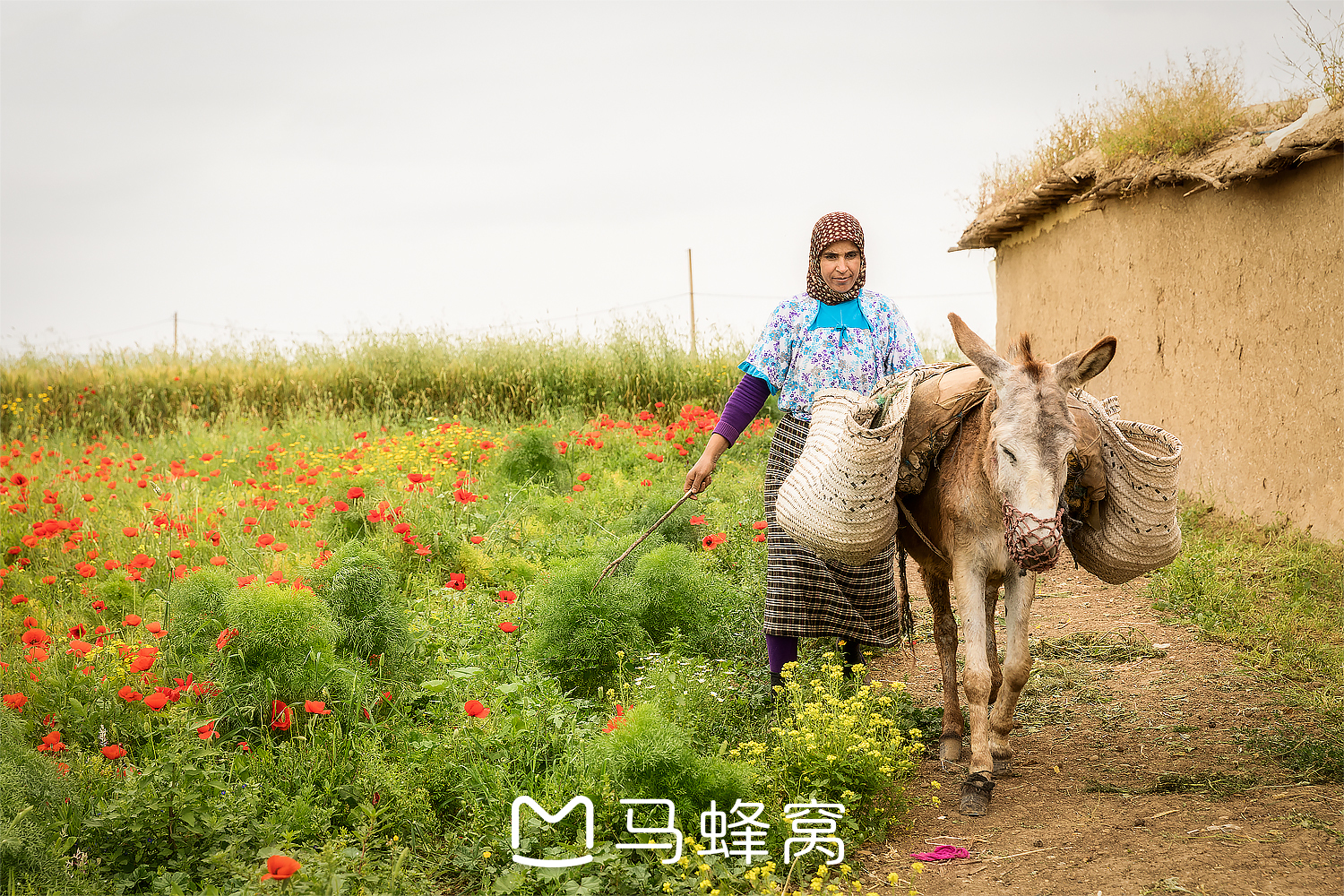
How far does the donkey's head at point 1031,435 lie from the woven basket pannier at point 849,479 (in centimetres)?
41

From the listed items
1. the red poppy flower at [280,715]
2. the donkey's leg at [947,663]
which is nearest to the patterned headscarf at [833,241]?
the donkey's leg at [947,663]

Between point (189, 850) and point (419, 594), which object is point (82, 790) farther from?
point (419, 594)

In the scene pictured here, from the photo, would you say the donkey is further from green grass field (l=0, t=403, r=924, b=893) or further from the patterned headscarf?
the patterned headscarf

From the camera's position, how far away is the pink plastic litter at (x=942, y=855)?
3111mm

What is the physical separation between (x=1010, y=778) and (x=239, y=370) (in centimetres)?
1297

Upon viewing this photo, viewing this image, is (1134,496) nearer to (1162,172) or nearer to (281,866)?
(281,866)

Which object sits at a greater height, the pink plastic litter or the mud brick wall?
the mud brick wall

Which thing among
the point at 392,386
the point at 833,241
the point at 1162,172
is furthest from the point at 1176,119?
the point at 392,386

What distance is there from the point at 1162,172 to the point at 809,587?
208 inches

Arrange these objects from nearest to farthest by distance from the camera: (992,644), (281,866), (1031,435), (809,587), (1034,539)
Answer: (281,866), (1034,539), (1031,435), (992,644), (809,587)

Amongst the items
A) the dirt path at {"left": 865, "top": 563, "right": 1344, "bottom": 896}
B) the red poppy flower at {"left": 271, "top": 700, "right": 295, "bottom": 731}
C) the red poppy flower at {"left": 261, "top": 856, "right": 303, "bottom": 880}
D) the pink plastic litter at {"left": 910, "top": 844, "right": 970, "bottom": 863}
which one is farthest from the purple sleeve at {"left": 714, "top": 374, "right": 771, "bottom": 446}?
the red poppy flower at {"left": 261, "top": 856, "right": 303, "bottom": 880}

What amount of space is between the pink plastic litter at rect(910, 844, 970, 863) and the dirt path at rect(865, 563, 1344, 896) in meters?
0.03

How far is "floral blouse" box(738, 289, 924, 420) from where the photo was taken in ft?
13.3

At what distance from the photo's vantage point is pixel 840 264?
407 centimetres
